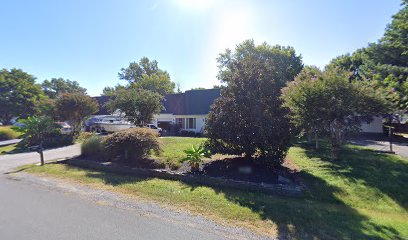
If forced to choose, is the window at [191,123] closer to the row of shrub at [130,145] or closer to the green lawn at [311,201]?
the row of shrub at [130,145]

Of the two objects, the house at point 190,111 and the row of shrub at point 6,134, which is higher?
the house at point 190,111

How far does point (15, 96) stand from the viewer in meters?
36.7

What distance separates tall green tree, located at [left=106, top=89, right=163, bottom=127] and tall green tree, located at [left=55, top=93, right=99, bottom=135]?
519 centimetres

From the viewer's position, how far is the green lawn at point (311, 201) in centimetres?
523

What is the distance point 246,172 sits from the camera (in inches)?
348

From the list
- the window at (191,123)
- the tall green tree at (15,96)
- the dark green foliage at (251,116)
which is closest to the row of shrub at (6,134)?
the tall green tree at (15,96)

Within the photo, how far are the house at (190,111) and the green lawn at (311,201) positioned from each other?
19.8 metres

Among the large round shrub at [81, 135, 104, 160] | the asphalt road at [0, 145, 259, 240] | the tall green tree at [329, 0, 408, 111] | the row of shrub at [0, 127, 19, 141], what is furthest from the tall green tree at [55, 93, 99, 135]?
the tall green tree at [329, 0, 408, 111]

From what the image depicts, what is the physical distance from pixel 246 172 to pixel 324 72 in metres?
5.38

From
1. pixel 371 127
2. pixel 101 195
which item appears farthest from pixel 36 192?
Result: pixel 371 127

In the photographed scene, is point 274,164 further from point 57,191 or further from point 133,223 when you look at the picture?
point 57,191

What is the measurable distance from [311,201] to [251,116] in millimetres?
3545

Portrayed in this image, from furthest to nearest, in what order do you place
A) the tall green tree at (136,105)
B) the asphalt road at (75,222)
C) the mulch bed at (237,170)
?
1. the tall green tree at (136,105)
2. the mulch bed at (237,170)
3. the asphalt road at (75,222)

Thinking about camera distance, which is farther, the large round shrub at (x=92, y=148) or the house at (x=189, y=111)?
the house at (x=189, y=111)
